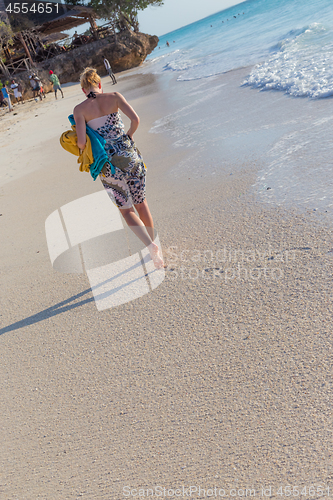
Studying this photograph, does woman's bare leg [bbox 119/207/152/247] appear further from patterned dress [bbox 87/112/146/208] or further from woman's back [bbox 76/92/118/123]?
woman's back [bbox 76/92/118/123]

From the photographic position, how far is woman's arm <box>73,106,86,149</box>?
2961 millimetres

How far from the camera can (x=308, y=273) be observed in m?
2.69

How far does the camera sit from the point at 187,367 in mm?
2254

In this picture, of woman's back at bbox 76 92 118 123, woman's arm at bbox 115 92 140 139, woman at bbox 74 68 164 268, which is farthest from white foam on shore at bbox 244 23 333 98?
woman's back at bbox 76 92 118 123

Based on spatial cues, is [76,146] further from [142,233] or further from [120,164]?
[142,233]

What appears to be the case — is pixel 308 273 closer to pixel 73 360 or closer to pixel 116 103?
pixel 73 360

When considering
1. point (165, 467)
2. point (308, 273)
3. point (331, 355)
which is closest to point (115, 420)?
point (165, 467)

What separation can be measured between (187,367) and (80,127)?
2069 mm

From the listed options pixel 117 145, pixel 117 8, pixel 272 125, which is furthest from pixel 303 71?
pixel 117 8

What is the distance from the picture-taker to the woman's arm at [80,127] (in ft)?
9.71

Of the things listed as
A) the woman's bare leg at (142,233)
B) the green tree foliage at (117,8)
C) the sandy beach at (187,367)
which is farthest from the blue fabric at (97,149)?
the green tree foliage at (117,8)

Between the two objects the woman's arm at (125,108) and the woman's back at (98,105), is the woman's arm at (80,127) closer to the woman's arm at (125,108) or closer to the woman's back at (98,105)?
the woman's back at (98,105)

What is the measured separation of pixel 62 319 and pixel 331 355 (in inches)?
80.3

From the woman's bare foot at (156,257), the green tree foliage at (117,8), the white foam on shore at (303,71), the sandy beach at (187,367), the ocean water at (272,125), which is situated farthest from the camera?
the green tree foliage at (117,8)
